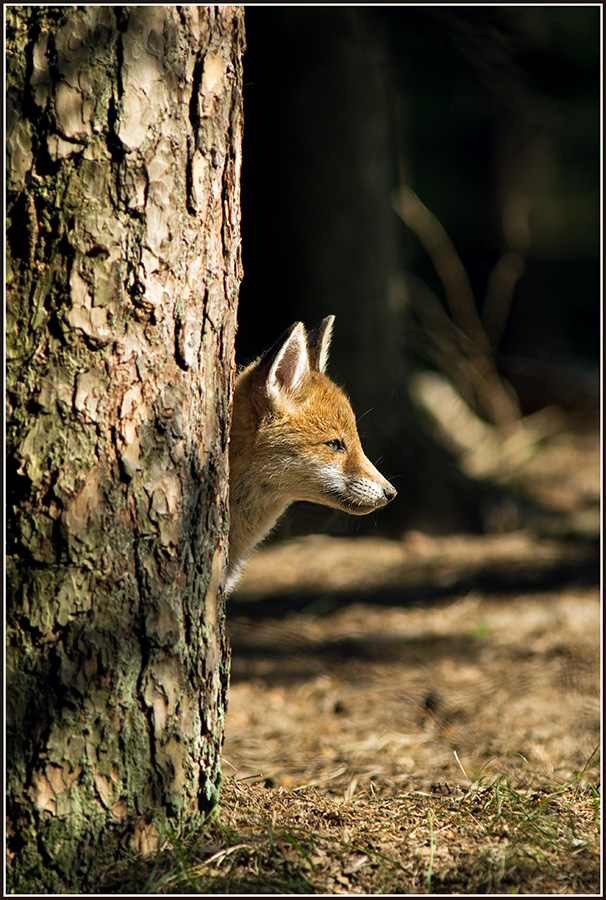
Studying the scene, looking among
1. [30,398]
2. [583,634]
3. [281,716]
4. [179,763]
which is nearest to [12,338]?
[30,398]

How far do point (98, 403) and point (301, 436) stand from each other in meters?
1.83

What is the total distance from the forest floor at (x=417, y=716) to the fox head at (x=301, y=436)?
1380 mm

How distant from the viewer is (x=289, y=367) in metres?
4.19

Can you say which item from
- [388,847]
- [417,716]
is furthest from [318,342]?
[388,847]

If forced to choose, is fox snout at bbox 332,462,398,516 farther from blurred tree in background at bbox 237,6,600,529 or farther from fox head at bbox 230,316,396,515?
blurred tree in background at bbox 237,6,600,529

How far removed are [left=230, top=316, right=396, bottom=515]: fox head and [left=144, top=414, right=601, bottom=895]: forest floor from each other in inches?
54.3

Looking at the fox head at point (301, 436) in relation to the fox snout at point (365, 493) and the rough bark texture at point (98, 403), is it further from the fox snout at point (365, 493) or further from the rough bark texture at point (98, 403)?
the rough bark texture at point (98, 403)

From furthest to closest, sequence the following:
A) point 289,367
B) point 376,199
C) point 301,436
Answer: point 376,199
point 301,436
point 289,367

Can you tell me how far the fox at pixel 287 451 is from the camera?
4160 mm

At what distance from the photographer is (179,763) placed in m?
2.81

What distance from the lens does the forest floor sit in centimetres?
281

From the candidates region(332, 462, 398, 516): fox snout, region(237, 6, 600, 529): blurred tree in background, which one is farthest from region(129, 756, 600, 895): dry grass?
region(237, 6, 600, 529): blurred tree in background

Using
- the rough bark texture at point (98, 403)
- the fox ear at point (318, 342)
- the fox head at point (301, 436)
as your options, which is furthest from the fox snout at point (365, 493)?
the rough bark texture at point (98, 403)

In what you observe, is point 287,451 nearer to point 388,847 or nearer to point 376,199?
point 388,847
